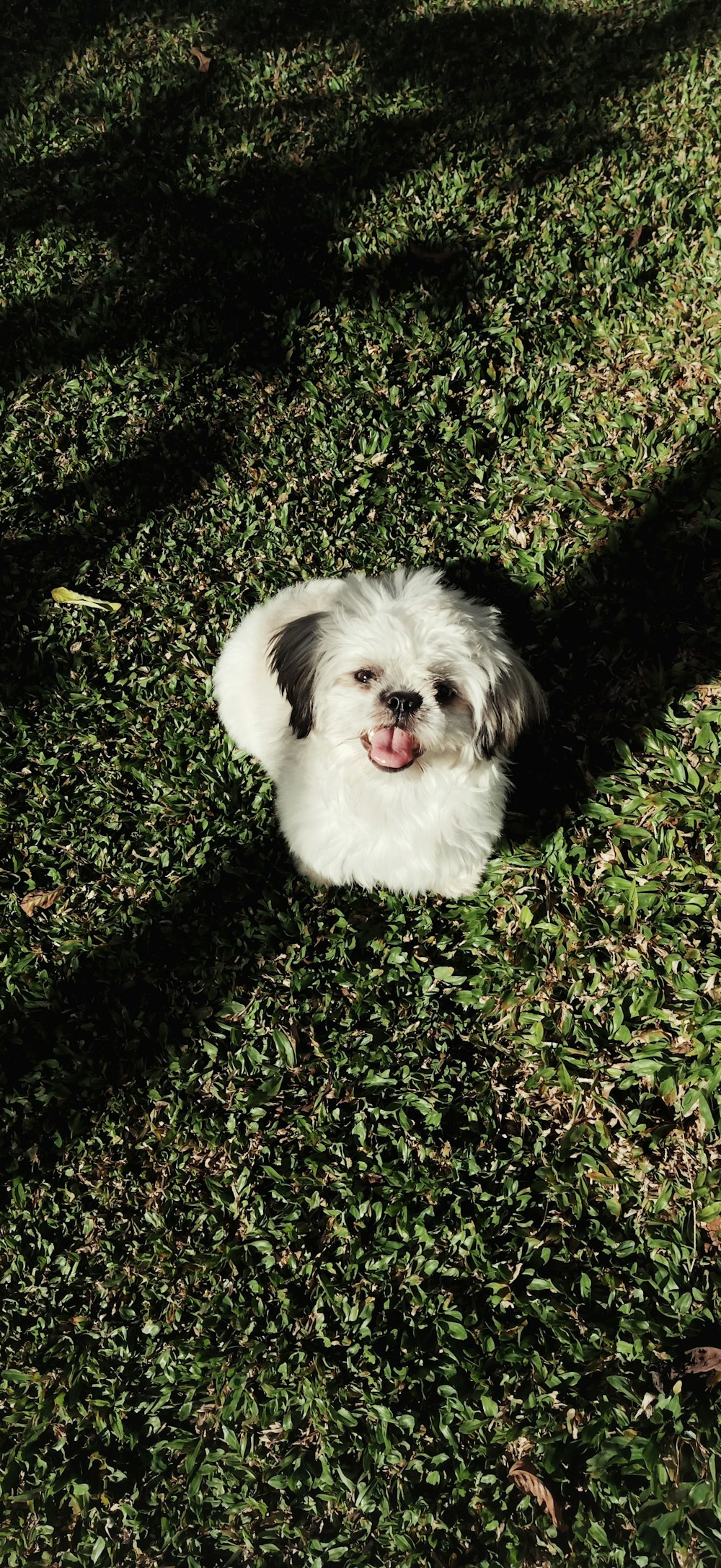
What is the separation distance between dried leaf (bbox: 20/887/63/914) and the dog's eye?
214 cm

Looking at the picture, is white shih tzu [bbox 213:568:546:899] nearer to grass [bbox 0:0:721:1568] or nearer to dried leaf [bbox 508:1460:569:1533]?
grass [bbox 0:0:721:1568]

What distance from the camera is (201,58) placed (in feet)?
20.2

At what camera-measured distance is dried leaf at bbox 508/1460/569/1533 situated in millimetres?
2414

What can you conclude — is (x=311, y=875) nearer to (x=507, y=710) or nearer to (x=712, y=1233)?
(x=507, y=710)

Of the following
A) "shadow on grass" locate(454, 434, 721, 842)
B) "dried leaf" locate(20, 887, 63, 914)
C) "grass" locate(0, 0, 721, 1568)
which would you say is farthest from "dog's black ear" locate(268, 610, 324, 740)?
"dried leaf" locate(20, 887, 63, 914)

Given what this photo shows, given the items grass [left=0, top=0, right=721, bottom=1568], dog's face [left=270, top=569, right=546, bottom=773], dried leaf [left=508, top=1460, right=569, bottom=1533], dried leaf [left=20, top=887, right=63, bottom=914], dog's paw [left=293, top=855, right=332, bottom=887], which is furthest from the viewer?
dried leaf [left=20, top=887, right=63, bottom=914]

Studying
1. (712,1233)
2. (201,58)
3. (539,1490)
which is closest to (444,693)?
(712,1233)

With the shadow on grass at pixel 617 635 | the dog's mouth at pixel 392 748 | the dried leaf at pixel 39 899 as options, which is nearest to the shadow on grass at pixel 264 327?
the shadow on grass at pixel 617 635

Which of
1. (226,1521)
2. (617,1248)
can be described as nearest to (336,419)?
(617,1248)

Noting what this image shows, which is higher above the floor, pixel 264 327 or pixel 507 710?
pixel 264 327

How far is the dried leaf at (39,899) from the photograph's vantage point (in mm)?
3695

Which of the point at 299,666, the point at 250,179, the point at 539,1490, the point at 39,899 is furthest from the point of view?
the point at 250,179

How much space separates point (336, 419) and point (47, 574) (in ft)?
6.15

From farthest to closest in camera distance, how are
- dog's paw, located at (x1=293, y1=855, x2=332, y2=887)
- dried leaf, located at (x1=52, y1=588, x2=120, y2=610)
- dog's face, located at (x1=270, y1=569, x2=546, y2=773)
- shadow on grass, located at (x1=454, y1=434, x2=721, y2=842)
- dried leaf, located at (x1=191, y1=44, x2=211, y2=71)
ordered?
dried leaf, located at (x1=191, y1=44, x2=211, y2=71) → dried leaf, located at (x1=52, y1=588, x2=120, y2=610) → shadow on grass, located at (x1=454, y1=434, x2=721, y2=842) → dog's paw, located at (x1=293, y1=855, x2=332, y2=887) → dog's face, located at (x1=270, y1=569, x2=546, y2=773)
